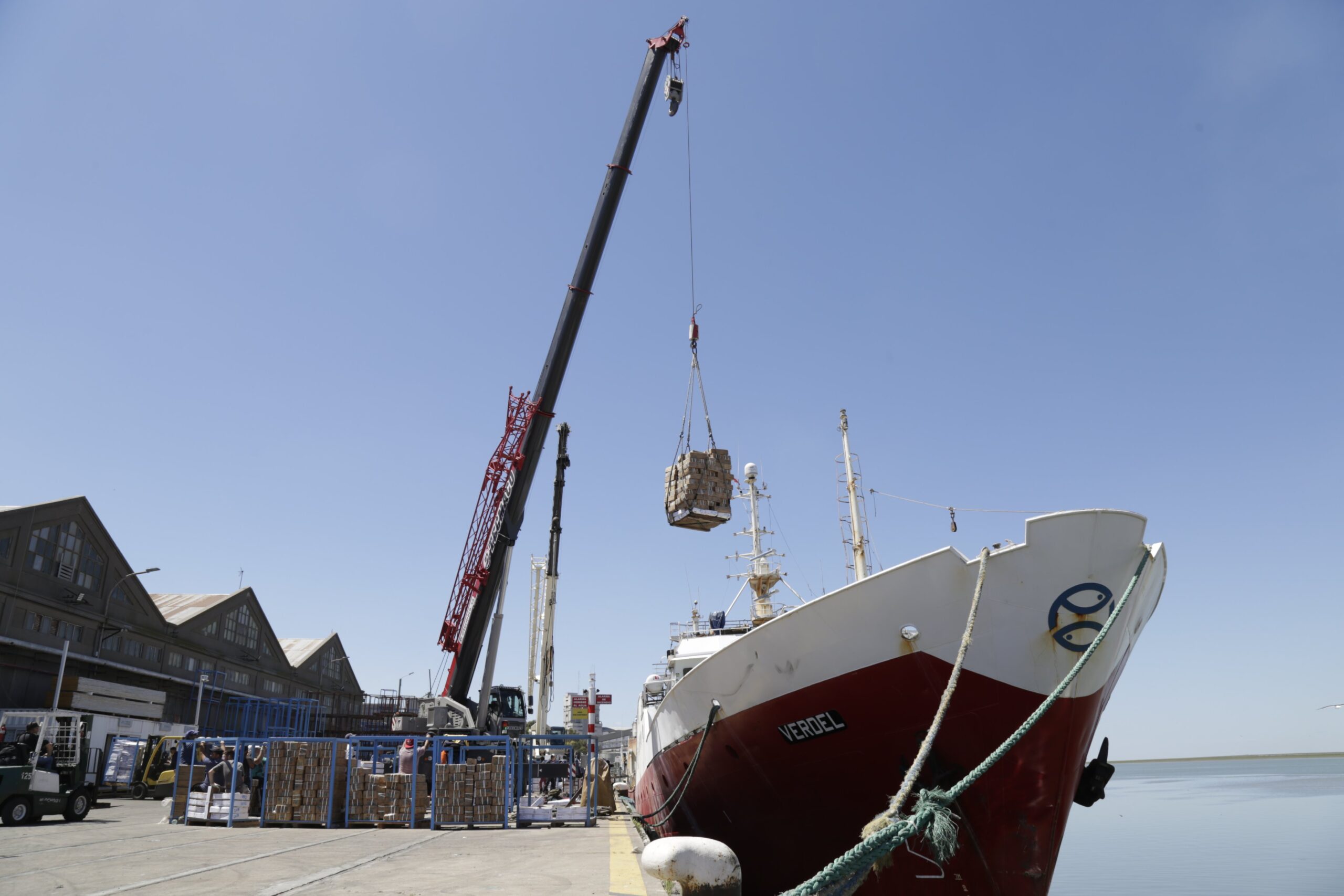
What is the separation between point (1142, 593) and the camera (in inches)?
362

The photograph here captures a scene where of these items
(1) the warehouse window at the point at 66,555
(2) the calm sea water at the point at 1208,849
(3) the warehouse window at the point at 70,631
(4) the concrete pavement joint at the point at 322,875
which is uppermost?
(1) the warehouse window at the point at 66,555

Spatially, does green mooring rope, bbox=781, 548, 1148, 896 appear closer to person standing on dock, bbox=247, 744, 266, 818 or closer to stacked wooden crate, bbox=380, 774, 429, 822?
stacked wooden crate, bbox=380, 774, 429, 822

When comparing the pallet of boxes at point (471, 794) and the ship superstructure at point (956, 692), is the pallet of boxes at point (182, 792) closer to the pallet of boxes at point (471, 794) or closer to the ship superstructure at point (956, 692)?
the pallet of boxes at point (471, 794)

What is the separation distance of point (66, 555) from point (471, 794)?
2610cm

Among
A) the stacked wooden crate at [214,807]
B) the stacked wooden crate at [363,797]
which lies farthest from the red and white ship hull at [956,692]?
the stacked wooden crate at [214,807]

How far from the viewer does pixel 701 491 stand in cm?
1764

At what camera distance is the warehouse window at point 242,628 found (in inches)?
1689

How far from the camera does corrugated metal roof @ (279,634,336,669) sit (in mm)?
52969

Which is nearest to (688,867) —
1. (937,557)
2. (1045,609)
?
(937,557)

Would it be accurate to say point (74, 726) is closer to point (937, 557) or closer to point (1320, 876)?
point (937, 557)

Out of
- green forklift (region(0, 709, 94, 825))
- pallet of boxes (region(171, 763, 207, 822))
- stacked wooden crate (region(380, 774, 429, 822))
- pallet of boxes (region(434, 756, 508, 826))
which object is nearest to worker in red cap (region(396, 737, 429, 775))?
stacked wooden crate (region(380, 774, 429, 822))

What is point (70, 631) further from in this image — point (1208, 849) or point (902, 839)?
point (1208, 849)

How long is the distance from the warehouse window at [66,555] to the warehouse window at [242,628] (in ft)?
36.0

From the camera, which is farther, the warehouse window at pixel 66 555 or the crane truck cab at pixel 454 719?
the warehouse window at pixel 66 555
